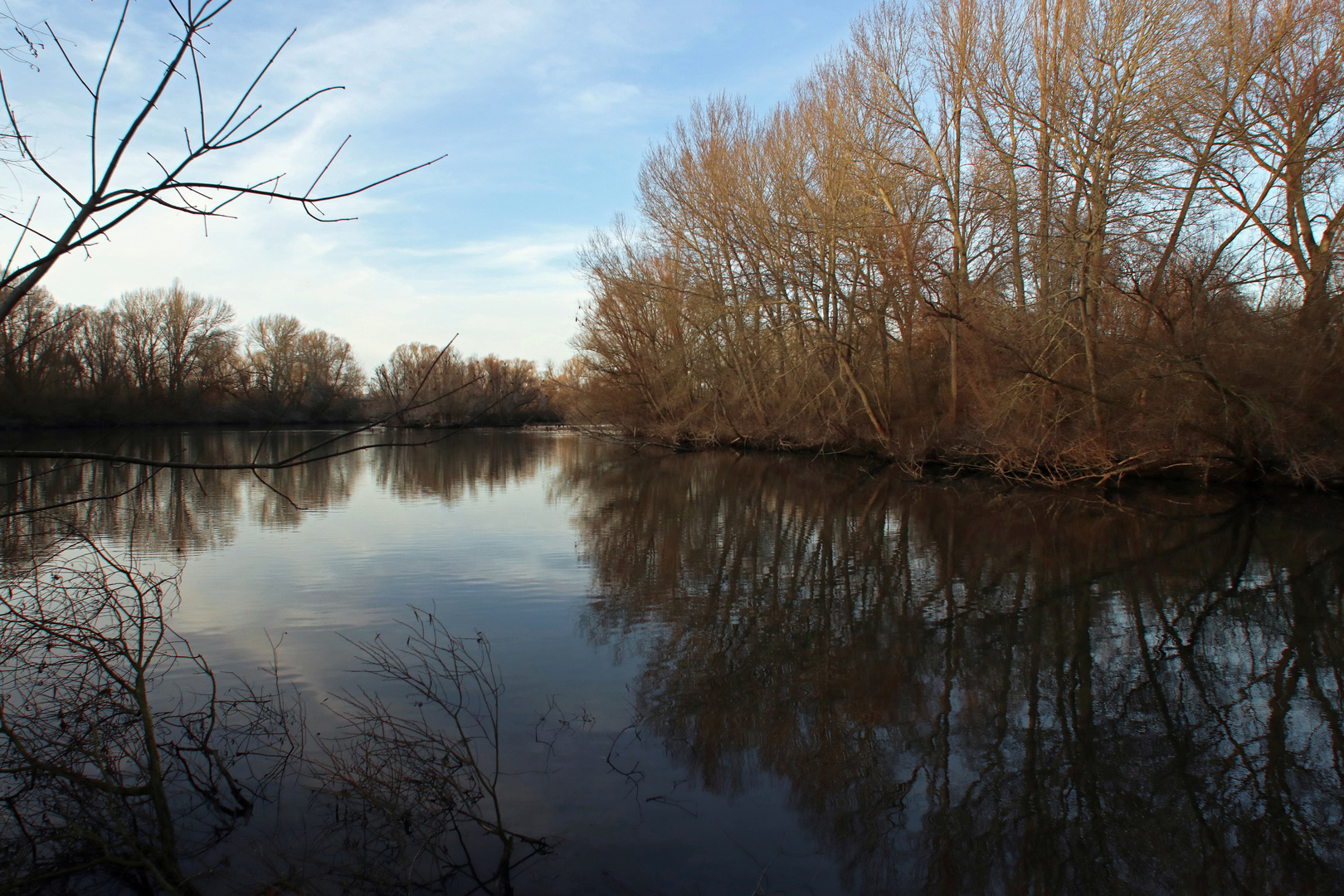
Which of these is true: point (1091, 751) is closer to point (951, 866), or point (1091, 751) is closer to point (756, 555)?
point (951, 866)

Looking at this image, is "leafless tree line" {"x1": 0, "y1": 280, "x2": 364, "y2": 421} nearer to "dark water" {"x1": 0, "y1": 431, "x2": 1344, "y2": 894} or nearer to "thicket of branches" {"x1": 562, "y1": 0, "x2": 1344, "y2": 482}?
"dark water" {"x1": 0, "y1": 431, "x2": 1344, "y2": 894}

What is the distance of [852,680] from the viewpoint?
5.48 m

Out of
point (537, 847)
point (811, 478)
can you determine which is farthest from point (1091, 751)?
point (811, 478)

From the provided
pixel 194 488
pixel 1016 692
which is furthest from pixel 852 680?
pixel 194 488

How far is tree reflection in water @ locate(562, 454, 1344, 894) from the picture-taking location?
3.56 metres

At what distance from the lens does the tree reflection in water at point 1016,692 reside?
3562 mm

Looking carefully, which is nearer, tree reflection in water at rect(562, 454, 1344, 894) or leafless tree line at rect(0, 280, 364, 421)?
leafless tree line at rect(0, 280, 364, 421)

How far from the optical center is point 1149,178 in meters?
14.6

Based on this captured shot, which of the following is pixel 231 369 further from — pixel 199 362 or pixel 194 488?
pixel 194 488

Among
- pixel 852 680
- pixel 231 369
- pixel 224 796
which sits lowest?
pixel 224 796

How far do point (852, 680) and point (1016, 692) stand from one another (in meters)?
1.05

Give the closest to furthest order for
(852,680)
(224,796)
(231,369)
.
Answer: (231,369), (224,796), (852,680)

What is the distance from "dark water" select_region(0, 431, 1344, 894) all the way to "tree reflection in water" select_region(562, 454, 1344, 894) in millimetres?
23

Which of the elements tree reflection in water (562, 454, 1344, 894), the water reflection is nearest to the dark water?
tree reflection in water (562, 454, 1344, 894)
